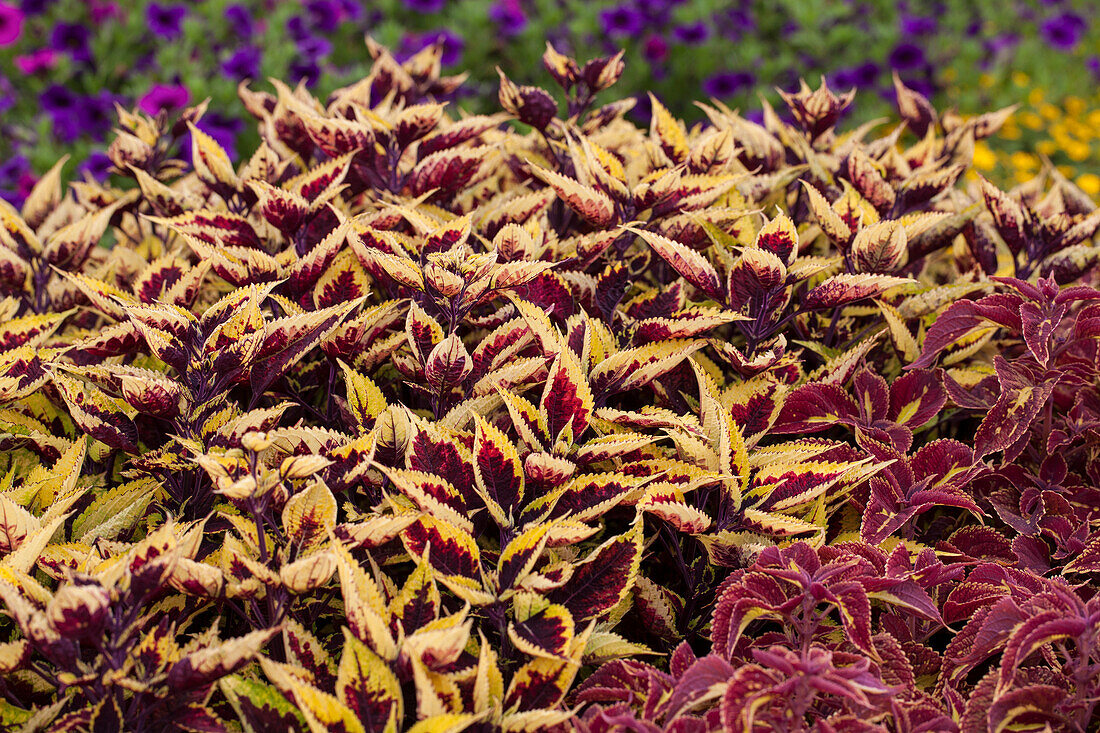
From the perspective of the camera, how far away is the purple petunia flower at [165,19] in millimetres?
5383

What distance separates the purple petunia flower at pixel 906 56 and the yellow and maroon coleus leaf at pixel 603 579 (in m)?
6.17

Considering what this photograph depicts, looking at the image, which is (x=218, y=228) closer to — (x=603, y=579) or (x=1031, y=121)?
(x=603, y=579)

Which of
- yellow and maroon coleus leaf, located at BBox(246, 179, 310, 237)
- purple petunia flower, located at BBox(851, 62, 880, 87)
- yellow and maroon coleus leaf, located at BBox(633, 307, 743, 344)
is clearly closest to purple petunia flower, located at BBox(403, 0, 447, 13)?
purple petunia flower, located at BBox(851, 62, 880, 87)

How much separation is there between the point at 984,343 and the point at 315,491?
1.39 meters

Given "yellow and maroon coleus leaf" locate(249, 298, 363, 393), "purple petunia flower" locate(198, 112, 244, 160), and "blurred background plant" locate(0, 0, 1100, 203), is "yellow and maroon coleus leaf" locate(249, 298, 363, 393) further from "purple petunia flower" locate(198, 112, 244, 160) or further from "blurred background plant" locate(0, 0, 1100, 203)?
"blurred background plant" locate(0, 0, 1100, 203)

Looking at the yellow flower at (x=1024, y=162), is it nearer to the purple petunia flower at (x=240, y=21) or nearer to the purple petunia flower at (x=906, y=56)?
the purple petunia flower at (x=906, y=56)

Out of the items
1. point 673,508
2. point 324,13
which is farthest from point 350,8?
point 673,508

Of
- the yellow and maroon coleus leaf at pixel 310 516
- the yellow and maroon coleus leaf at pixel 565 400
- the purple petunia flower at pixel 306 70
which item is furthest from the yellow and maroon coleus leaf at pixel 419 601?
the purple petunia flower at pixel 306 70

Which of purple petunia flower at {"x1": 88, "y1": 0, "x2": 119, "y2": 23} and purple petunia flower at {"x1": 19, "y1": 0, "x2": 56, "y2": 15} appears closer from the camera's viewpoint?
purple petunia flower at {"x1": 19, "y1": 0, "x2": 56, "y2": 15}

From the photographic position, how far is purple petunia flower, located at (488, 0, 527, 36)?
626 centimetres

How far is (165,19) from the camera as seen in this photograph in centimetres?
542

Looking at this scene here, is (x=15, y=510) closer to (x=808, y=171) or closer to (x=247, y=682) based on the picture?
(x=247, y=682)

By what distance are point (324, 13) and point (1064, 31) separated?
5523 millimetres

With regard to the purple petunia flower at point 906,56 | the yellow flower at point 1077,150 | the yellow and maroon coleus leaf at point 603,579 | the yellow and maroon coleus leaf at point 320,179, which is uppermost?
the yellow and maroon coleus leaf at point 320,179
